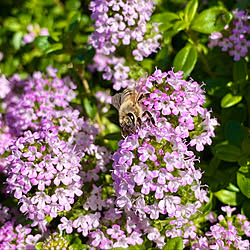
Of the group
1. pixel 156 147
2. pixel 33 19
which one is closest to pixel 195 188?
pixel 156 147

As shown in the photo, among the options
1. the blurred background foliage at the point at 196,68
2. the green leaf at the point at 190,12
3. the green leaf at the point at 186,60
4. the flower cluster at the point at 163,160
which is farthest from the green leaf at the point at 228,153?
the green leaf at the point at 190,12

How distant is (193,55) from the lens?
11.2ft

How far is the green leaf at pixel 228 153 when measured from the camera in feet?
10.0

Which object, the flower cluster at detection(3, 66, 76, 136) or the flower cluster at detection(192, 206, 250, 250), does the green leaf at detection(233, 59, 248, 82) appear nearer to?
the flower cluster at detection(192, 206, 250, 250)

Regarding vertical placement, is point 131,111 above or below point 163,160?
above

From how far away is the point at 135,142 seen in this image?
2.43 m

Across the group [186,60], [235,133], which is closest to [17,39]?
[186,60]

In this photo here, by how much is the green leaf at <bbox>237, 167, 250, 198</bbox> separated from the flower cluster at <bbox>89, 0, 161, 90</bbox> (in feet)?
4.04

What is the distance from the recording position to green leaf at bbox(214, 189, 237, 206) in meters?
3.22

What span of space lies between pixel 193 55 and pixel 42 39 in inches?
56.6

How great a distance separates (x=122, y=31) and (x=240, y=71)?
3.42ft

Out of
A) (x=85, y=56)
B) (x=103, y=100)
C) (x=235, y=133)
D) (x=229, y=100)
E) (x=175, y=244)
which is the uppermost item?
(x=85, y=56)

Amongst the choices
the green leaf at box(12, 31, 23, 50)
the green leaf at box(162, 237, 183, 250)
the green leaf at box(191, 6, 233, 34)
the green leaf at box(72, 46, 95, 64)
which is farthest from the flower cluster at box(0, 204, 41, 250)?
the green leaf at box(12, 31, 23, 50)

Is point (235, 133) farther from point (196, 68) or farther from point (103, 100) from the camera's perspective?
point (103, 100)
